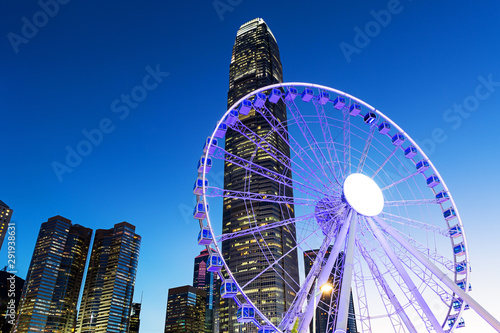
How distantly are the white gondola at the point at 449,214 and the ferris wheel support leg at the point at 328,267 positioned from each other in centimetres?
991

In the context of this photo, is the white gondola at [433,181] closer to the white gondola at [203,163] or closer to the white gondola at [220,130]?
the white gondola at [220,130]

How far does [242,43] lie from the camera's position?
6978 inches

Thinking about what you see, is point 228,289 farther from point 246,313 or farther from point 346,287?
point 346,287

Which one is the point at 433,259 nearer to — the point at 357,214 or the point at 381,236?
the point at 381,236

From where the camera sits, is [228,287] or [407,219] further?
[407,219]

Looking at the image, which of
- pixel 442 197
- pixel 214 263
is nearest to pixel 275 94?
pixel 214 263

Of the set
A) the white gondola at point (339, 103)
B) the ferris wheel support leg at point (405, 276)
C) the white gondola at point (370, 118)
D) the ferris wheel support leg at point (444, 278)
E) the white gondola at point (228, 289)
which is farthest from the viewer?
Result: the white gondola at point (339, 103)

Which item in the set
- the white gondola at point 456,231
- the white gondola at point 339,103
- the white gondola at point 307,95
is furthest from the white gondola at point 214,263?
the white gondola at point 456,231

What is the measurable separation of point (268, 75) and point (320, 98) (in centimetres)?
13142

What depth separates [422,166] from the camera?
31.7m

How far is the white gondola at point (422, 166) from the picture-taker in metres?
31.6

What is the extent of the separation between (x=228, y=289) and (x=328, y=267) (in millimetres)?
6497

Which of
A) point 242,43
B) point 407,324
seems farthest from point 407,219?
point 242,43

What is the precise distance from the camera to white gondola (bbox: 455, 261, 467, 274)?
29.3m
